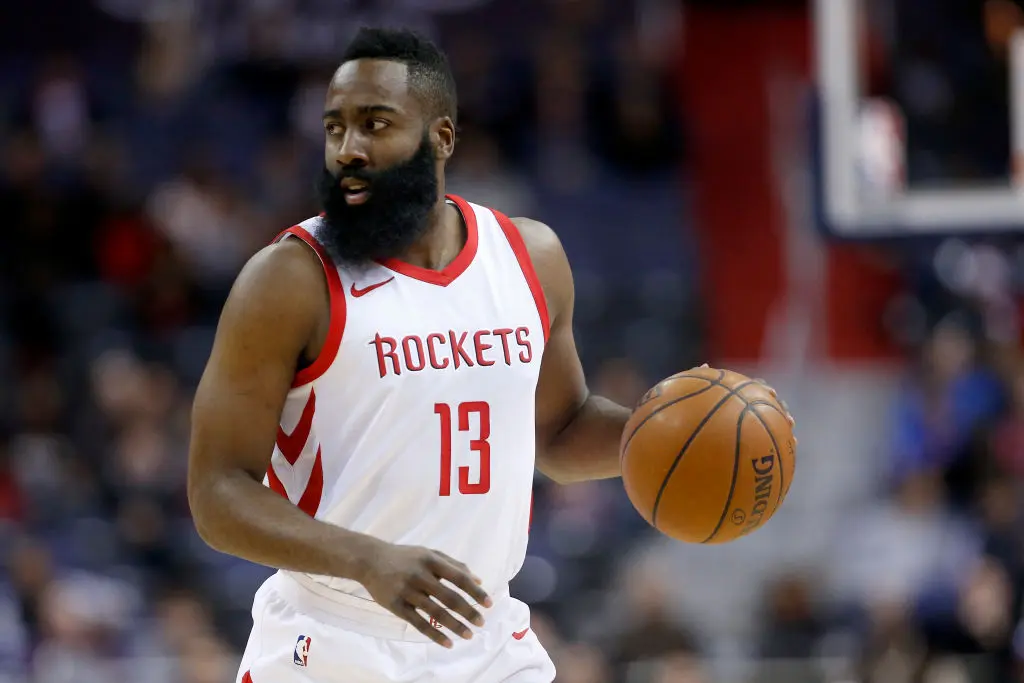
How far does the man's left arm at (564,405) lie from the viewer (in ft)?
14.5

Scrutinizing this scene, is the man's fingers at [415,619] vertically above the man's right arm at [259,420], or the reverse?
the man's right arm at [259,420]

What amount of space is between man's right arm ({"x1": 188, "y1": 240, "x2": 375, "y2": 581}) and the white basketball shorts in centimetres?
27

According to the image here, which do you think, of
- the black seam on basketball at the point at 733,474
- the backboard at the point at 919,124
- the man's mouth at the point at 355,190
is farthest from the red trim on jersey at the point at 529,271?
the backboard at the point at 919,124

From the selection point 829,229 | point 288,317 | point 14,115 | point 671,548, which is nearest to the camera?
point 288,317

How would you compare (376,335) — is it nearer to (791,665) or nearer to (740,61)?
(791,665)

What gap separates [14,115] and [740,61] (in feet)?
20.5

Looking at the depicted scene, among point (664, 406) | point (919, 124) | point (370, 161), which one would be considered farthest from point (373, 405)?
point (919, 124)

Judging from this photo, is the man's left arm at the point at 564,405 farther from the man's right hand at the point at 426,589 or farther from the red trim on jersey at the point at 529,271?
the man's right hand at the point at 426,589

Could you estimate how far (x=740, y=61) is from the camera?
45.9 ft

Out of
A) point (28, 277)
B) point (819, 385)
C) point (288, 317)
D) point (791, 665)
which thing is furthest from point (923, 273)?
point (288, 317)

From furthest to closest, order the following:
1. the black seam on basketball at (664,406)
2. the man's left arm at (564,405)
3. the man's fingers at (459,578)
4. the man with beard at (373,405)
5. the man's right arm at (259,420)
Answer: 1. the man's left arm at (564,405)
2. the black seam on basketball at (664,406)
3. the man with beard at (373,405)
4. the man's right arm at (259,420)
5. the man's fingers at (459,578)

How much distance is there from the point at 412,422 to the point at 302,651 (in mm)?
622

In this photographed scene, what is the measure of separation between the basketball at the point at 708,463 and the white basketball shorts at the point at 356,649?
531 millimetres

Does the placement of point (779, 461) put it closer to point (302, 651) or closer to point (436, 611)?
point (436, 611)
